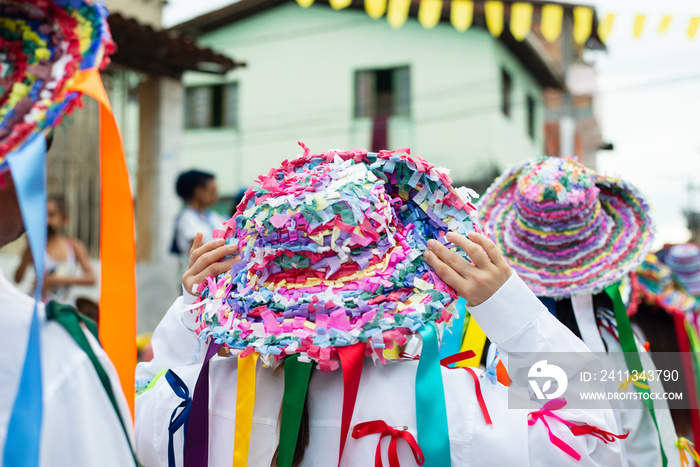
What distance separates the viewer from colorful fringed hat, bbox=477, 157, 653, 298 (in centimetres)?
254

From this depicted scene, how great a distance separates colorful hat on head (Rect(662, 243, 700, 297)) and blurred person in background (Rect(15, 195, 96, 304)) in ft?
14.4

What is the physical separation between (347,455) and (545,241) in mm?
1469

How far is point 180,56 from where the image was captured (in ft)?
26.2

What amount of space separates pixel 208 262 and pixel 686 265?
419 cm

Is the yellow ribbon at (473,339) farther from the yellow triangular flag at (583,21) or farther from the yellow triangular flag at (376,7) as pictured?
the yellow triangular flag at (583,21)

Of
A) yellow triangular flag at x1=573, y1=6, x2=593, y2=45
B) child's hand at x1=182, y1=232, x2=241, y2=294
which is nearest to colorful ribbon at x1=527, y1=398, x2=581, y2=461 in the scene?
child's hand at x1=182, y1=232, x2=241, y2=294

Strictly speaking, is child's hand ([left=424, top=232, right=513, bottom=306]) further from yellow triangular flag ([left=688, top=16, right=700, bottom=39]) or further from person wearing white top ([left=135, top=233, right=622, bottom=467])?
yellow triangular flag ([left=688, top=16, right=700, bottom=39])

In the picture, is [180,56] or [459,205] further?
[180,56]

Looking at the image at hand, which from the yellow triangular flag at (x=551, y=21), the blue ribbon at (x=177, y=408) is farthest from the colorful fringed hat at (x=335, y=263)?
the yellow triangular flag at (x=551, y=21)

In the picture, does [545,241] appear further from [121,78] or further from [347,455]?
[121,78]

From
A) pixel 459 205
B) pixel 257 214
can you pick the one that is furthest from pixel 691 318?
pixel 257 214

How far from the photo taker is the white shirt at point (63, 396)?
1.04m

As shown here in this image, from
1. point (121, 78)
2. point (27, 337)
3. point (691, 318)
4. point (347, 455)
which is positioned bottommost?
point (691, 318)

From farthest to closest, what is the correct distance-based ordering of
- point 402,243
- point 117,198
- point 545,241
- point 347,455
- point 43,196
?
point 545,241 → point 402,243 → point 347,455 → point 117,198 → point 43,196
